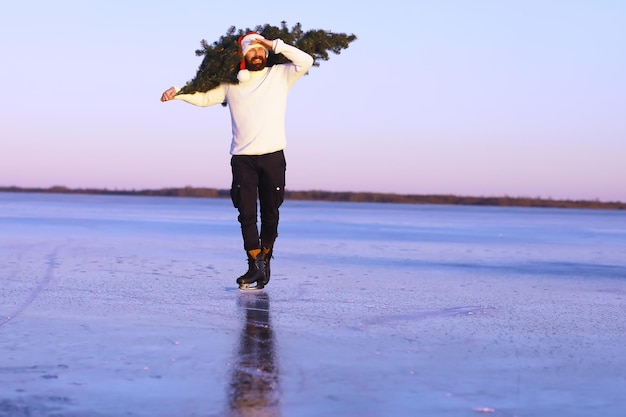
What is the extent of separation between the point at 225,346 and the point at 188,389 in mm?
1184

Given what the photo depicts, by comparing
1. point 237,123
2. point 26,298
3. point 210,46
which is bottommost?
point 26,298

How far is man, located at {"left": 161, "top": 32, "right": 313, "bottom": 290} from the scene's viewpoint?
328 inches

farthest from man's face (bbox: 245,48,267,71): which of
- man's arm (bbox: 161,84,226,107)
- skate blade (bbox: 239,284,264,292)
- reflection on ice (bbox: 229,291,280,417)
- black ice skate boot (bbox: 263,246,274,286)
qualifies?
reflection on ice (bbox: 229,291,280,417)

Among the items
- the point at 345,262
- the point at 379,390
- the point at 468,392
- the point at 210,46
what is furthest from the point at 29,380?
the point at 345,262

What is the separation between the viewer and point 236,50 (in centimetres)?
862

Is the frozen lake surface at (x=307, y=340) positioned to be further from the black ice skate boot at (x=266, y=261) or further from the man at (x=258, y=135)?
the man at (x=258, y=135)

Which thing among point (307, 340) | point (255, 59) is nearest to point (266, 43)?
point (255, 59)

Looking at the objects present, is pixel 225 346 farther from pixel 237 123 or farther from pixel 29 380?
pixel 237 123

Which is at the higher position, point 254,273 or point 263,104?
point 263,104

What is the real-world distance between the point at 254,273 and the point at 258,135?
1143mm

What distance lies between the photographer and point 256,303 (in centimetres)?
730

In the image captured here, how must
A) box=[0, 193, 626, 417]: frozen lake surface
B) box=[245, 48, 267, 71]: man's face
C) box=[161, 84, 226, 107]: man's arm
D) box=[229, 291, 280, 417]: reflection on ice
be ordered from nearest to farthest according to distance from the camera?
box=[229, 291, 280, 417]: reflection on ice, box=[0, 193, 626, 417]: frozen lake surface, box=[245, 48, 267, 71]: man's face, box=[161, 84, 226, 107]: man's arm

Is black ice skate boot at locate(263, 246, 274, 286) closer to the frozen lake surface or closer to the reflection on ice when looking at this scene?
the frozen lake surface

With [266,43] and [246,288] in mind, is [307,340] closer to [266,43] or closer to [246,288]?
[246,288]
